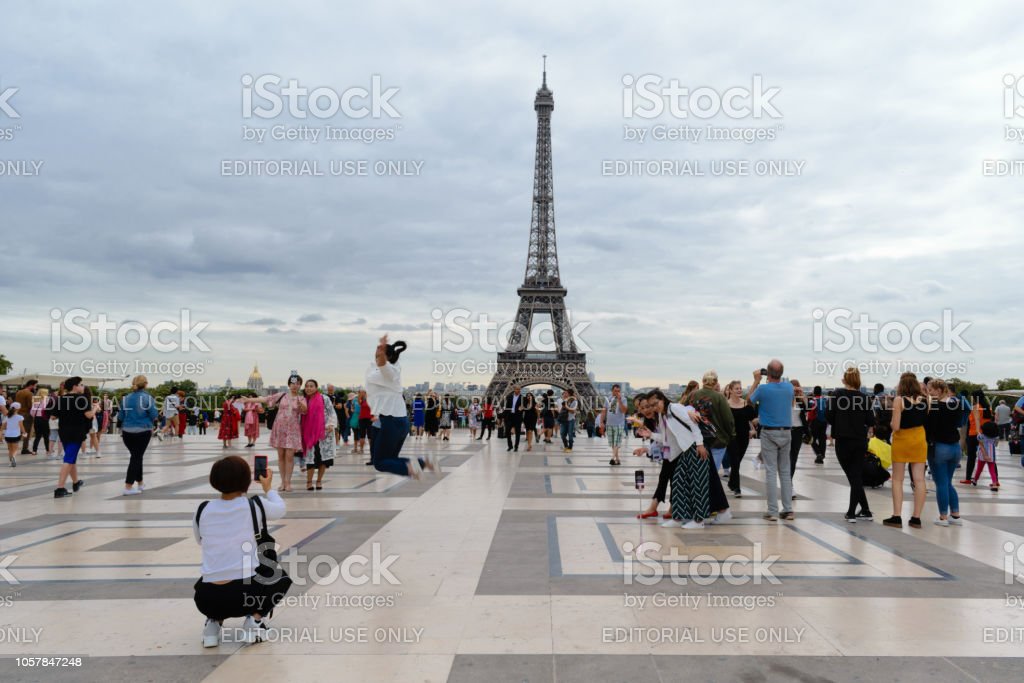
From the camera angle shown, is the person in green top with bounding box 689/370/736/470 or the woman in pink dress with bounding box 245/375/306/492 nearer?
the person in green top with bounding box 689/370/736/470

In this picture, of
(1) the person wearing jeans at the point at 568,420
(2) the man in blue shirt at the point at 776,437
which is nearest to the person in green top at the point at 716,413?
(2) the man in blue shirt at the point at 776,437

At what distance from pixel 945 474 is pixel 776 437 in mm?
2010

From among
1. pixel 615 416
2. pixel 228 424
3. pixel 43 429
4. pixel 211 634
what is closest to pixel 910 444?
pixel 211 634

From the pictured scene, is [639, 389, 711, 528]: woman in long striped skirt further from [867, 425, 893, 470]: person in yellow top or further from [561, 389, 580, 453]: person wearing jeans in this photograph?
[561, 389, 580, 453]: person wearing jeans

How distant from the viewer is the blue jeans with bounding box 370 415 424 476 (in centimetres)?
752

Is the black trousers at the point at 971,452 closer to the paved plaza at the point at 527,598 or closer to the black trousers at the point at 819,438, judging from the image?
the paved plaza at the point at 527,598

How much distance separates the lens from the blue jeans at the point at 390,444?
24.7 feet

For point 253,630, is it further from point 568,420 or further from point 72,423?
point 568,420

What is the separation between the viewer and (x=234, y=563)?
14.2 ft

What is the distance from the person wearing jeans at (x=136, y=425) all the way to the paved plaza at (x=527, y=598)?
40.3 inches

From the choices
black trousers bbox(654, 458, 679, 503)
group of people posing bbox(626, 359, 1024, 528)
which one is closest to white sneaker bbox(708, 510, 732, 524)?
group of people posing bbox(626, 359, 1024, 528)

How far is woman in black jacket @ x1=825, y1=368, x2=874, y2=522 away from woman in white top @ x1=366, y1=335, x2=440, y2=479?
5.13m

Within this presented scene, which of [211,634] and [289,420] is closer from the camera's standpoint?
[211,634]

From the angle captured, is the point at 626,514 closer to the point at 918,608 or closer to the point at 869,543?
Answer: the point at 869,543
